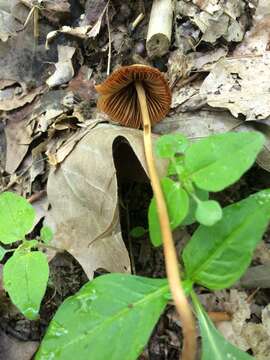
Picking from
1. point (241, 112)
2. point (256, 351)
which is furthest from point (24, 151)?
point (256, 351)

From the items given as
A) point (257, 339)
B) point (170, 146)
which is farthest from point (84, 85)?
point (257, 339)

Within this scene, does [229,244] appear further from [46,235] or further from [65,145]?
[65,145]

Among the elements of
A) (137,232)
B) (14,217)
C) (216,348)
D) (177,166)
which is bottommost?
(216,348)

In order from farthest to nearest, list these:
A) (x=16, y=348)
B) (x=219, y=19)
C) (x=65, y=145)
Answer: (x=219, y=19) → (x=65, y=145) → (x=16, y=348)

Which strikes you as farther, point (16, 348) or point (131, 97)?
point (131, 97)

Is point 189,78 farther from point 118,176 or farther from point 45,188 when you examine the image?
point 45,188

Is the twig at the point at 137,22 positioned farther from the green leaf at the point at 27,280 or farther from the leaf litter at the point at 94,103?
the green leaf at the point at 27,280
